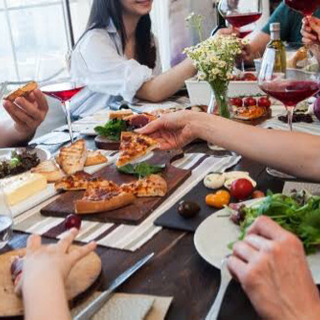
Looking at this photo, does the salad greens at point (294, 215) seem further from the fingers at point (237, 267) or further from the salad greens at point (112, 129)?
the salad greens at point (112, 129)

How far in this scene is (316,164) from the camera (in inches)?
46.3

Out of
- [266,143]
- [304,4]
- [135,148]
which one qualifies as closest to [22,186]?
[135,148]

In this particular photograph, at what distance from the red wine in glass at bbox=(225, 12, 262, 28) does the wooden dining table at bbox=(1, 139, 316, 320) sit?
1.30 meters

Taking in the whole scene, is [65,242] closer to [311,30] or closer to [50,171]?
[50,171]

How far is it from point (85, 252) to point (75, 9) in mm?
2833

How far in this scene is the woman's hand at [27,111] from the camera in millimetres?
1686

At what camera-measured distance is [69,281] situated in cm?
79

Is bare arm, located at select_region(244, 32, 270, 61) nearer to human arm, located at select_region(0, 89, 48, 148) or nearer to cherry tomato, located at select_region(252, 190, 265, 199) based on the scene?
human arm, located at select_region(0, 89, 48, 148)

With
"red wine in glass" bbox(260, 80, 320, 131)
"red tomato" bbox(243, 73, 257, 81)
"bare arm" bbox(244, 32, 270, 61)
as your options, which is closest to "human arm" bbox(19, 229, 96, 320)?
"red wine in glass" bbox(260, 80, 320, 131)

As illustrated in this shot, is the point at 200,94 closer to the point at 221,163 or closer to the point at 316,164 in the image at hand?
the point at 221,163

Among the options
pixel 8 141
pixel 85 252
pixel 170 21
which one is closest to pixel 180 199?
pixel 85 252

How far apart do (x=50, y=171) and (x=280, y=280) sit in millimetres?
868

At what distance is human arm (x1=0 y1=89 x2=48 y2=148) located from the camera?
169 centimetres

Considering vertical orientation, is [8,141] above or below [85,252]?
below
